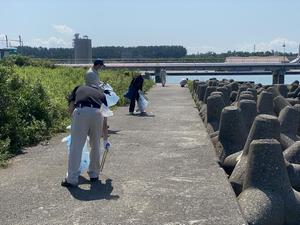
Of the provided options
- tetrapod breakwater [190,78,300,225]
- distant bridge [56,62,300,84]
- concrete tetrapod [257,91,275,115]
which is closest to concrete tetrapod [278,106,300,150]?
tetrapod breakwater [190,78,300,225]

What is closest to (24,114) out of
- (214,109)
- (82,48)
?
(214,109)

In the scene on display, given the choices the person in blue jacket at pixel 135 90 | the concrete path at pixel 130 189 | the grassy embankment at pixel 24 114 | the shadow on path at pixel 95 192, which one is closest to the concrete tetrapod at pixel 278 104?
the concrete path at pixel 130 189

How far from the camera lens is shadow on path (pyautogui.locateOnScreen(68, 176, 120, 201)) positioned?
6.24 metres

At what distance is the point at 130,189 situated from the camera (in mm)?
6609

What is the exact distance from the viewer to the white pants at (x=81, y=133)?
652cm

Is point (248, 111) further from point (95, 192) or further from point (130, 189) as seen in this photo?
point (95, 192)

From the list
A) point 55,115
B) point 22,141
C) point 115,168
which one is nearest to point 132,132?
point 55,115

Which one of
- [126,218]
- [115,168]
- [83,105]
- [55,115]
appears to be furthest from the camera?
[55,115]

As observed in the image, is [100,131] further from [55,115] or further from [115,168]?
[55,115]

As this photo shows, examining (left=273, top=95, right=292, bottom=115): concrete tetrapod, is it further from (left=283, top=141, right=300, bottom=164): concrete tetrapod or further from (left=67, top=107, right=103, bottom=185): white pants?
(left=67, top=107, right=103, bottom=185): white pants

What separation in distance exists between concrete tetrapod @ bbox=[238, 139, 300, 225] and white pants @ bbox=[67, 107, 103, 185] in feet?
6.60

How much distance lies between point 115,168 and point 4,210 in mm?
2374

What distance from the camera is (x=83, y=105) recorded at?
257 inches

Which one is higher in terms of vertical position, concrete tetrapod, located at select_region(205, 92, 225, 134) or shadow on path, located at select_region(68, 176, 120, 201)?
concrete tetrapod, located at select_region(205, 92, 225, 134)
